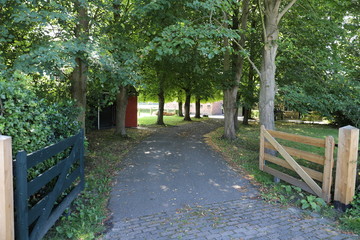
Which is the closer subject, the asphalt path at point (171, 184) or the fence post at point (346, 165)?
the fence post at point (346, 165)

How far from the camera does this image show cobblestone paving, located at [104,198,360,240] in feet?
11.3

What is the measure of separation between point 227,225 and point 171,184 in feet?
6.81

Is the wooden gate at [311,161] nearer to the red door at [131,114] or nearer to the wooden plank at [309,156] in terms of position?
the wooden plank at [309,156]

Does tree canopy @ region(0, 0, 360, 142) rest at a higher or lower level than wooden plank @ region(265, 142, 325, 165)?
higher

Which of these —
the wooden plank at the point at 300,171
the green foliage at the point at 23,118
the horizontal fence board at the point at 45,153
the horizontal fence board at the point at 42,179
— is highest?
the green foliage at the point at 23,118

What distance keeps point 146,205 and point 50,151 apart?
77.3 inches

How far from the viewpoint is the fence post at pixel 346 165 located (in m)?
4.19

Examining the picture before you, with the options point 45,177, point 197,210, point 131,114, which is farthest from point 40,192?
point 131,114

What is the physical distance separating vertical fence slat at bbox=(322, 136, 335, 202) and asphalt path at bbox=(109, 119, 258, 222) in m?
1.28

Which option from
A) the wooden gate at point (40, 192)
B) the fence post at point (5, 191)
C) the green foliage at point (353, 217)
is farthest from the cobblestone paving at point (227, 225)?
the fence post at point (5, 191)

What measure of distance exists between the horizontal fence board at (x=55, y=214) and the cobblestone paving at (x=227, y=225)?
2.49 ft

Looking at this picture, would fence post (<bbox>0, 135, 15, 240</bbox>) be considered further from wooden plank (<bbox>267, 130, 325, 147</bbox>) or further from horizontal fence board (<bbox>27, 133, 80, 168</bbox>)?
wooden plank (<bbox>267, 130, 325, 147</bbox>)

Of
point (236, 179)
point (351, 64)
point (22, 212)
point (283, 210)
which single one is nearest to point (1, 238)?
point (22, 212)

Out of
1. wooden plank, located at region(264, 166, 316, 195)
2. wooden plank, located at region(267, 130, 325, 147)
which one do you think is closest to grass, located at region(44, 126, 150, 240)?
wooden plank, located at region(264, 166, 316, 195)
